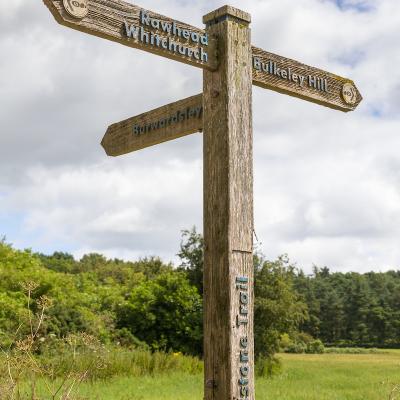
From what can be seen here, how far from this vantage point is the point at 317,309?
58531 mm

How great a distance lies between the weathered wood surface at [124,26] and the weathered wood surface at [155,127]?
51 cm

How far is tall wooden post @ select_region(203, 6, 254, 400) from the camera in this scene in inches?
147

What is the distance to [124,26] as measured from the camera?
12.2 feet

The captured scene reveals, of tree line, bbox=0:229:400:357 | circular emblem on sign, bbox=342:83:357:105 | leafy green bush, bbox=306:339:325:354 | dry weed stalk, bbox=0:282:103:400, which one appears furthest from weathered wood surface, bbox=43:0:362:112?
leafy green bush, bbox=306:339:325:354

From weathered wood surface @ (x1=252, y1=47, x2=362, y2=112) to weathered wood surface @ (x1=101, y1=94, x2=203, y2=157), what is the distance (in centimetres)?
44

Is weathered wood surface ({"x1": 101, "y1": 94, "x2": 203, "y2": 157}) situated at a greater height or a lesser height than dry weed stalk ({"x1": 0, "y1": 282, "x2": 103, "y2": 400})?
greater

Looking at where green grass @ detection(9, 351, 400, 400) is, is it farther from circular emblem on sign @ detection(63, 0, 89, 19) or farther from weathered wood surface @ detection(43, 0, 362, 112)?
circular emblem on sign @ detection(63, 0, 89, 19)

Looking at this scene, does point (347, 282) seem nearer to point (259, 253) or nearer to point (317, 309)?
point (317, 309)

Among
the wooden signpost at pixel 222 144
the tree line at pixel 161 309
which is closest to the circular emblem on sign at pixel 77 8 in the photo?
the wooden signpost at pixel 222 144

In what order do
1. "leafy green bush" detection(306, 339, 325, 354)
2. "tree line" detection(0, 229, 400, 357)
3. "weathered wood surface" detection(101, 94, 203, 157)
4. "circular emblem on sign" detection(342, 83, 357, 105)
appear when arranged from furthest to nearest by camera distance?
"leafy green bush" detection(306, 339, 325, 354) < "tree line" detection(0, 229, 400, 357) < "circular emblem on sign" detection(342, 83, 357, 105) < "weathered wood surface" detection(101, 94, 203, 157)

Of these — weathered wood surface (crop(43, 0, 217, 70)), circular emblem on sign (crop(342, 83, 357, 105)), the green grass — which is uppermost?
circular emblem on sign (crop(342, 83, 357, 105))

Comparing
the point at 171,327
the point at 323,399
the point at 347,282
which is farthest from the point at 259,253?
the point at 347,282

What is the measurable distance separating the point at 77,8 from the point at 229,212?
4.44 ft

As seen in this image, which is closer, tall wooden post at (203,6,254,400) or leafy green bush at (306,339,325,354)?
tall wooden post at (203,6,254,400)
